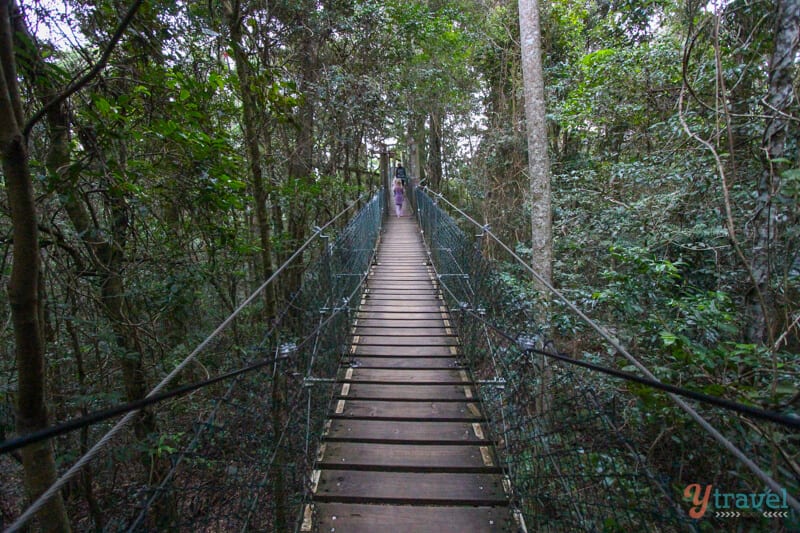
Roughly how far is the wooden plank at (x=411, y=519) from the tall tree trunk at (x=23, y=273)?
1.06m

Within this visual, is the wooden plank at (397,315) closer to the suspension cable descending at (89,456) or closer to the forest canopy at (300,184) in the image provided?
the forest canopy at (300,184)

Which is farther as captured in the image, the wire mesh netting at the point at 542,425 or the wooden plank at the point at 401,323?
the wooden plank at the point at 401,323

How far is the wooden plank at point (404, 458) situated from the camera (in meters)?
1.86

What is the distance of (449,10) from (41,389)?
8213 millimetres

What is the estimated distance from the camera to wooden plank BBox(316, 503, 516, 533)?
1.57 meters

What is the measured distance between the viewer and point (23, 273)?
1.06 m

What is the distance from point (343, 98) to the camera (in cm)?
473

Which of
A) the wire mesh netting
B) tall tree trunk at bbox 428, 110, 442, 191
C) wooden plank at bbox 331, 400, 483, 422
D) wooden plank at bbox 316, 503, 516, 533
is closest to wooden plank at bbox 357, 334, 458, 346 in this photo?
the wire mesh netting

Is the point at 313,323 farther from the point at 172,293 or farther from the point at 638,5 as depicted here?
the point at 638,5

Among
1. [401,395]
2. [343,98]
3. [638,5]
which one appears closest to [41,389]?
[401,395]

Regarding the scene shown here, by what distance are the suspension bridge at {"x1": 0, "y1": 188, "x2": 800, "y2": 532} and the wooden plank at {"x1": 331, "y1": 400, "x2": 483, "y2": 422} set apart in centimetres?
1

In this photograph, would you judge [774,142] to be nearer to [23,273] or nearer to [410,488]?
[410,488]

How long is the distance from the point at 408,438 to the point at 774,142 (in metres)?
2.68

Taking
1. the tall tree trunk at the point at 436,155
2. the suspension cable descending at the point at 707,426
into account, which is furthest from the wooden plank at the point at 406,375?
the tall tree trunk at the point at 436,155
